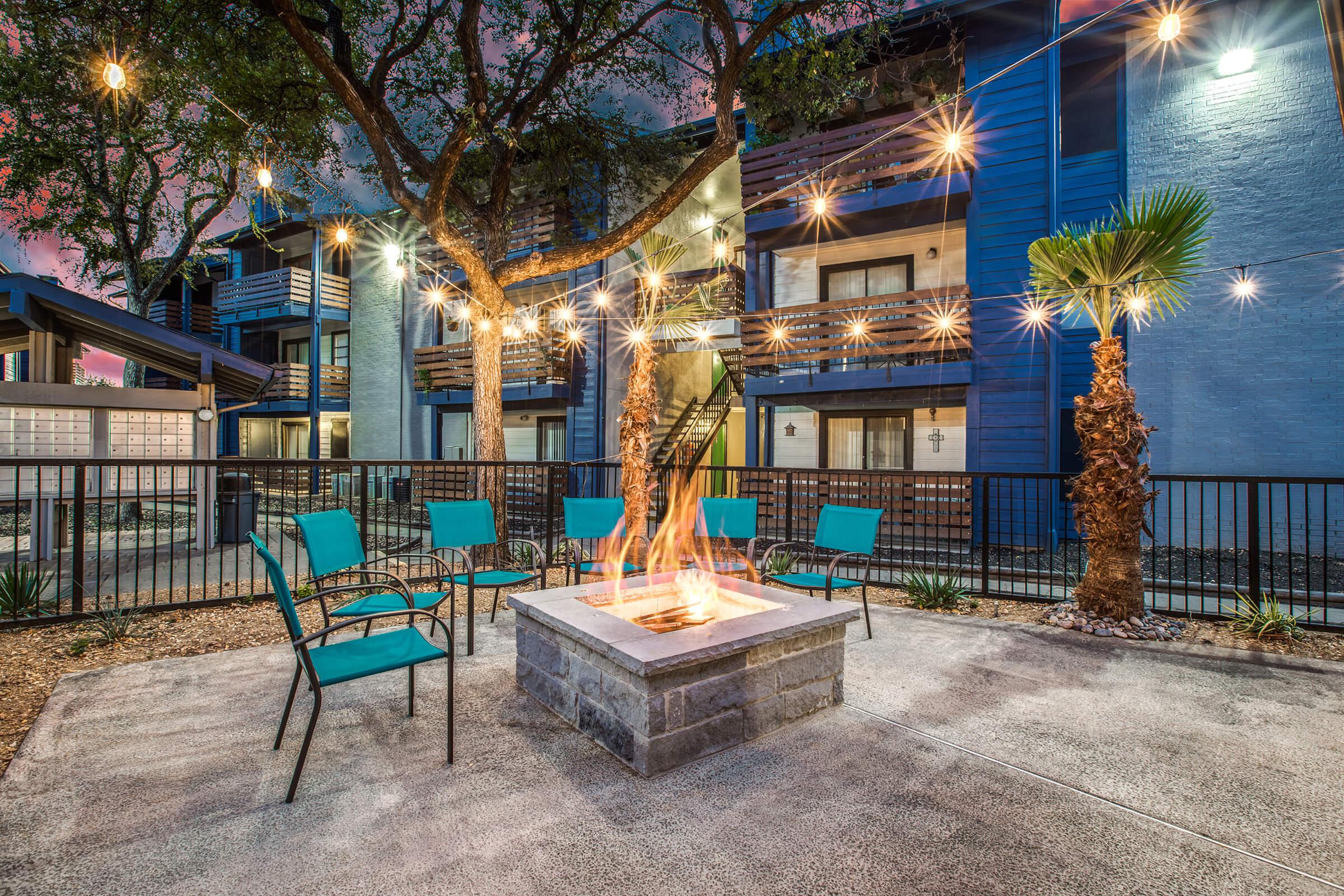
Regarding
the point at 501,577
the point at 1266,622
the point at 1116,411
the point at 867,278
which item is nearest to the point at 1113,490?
the point at 1116,411

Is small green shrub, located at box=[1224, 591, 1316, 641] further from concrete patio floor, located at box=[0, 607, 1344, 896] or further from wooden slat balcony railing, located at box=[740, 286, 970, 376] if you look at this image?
wooden slat balcony railing, located at box=[740, 286, 970, 376]

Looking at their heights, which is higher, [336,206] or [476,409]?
[336,206]

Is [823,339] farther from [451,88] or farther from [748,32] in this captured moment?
[451,88]

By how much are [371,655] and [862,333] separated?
9.63 metres

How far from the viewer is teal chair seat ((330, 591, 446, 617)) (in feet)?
12.2

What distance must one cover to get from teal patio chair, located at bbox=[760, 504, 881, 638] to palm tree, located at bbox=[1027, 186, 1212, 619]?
1965 millimetres

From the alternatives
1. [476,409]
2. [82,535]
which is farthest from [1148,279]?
[82,535]

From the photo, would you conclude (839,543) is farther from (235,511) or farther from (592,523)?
(235,511)

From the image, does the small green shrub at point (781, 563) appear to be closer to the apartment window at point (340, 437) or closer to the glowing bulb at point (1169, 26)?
the glowing bulb at point (1169, 26)

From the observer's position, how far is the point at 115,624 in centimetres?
457

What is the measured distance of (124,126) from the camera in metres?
12.3

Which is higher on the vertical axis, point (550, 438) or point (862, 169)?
point (862, 169)

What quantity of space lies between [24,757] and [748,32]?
1006 centimetres

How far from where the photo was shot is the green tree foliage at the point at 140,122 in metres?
7.79
